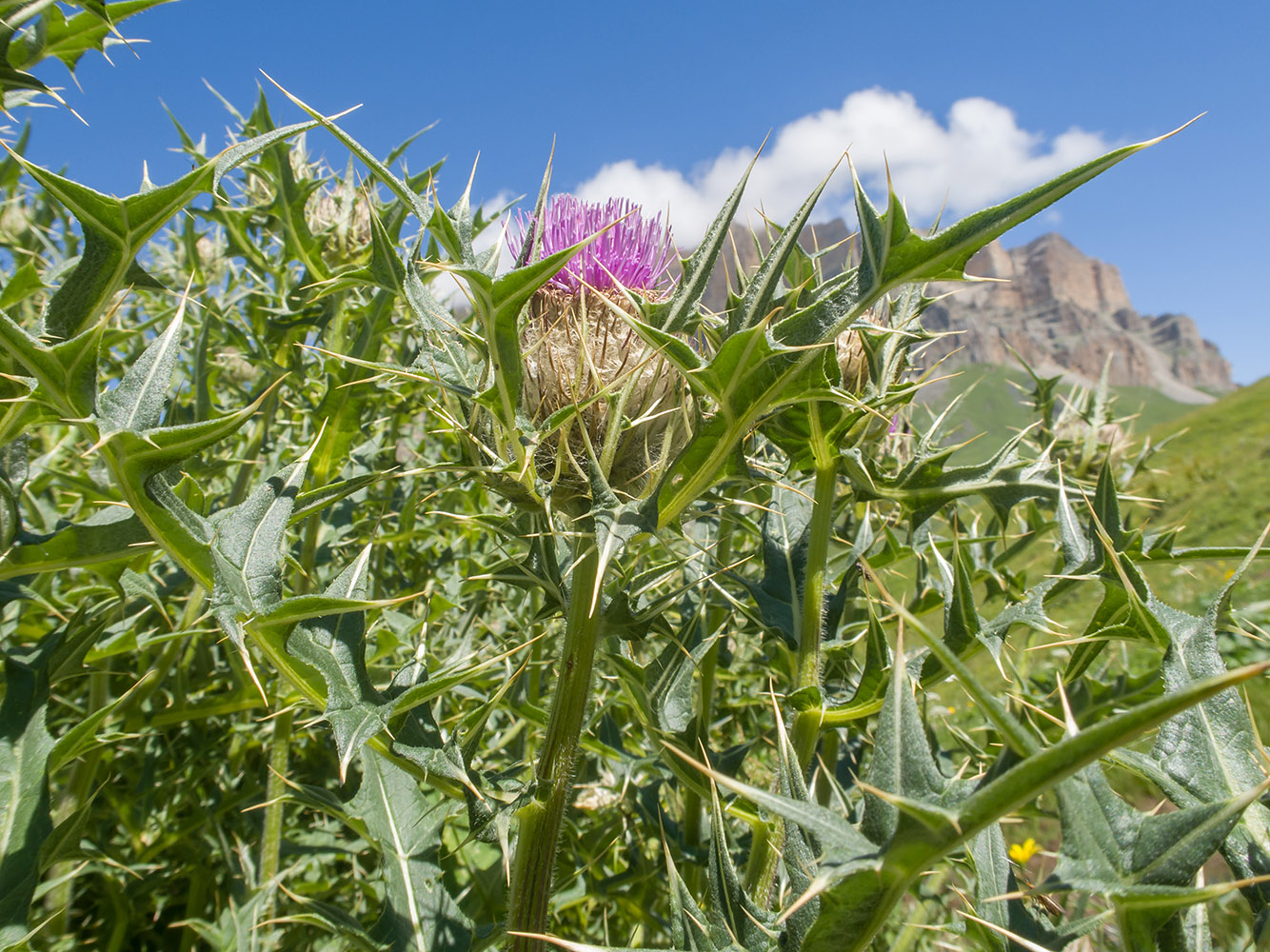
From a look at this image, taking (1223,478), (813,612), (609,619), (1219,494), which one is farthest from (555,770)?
(1223,478)

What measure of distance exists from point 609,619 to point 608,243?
83cm

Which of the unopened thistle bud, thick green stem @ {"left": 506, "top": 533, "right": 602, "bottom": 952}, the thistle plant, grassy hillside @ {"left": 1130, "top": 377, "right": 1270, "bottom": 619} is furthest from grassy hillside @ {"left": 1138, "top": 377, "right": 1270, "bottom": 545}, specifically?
thick green stem @ {"left": 506, "top": 533, "right": 602, "bottom": 952}

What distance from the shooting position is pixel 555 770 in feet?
4.47

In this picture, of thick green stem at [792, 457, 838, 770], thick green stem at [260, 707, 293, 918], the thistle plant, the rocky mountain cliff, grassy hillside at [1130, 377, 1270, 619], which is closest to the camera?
the thistle plant

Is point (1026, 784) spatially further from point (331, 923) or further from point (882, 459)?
point (882, 459)

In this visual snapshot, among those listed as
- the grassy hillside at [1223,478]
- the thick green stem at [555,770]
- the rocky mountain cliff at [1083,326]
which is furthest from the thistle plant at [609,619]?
the rocky mountain cliff at [1083,326]

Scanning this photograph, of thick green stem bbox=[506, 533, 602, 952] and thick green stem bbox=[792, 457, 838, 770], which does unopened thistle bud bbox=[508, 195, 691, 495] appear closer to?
thick green stem bbox=[506, 533, 602, 952]

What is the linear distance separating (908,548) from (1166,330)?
194474 millimetres

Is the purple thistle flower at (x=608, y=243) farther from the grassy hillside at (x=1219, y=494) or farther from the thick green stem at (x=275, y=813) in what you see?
the grassy hillside at (x=1219, y=494)

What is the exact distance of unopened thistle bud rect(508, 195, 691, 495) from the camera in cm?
139

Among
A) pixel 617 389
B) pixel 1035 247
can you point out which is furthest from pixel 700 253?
pixel 1035 247

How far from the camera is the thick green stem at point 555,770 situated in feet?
4.31

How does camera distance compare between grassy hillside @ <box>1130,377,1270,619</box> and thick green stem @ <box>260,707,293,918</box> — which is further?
grassy hillside @ <box>1130,377,1270,619</box>

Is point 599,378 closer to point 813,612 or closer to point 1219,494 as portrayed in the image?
point 813,612
